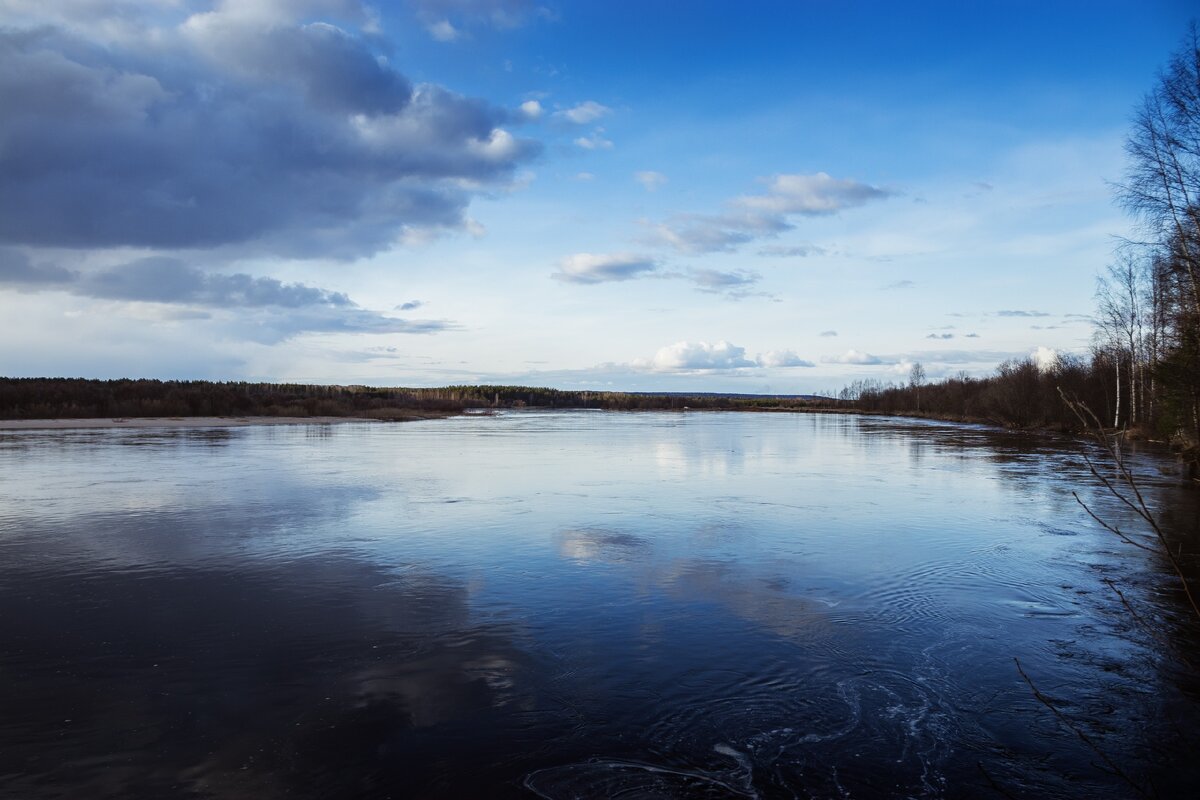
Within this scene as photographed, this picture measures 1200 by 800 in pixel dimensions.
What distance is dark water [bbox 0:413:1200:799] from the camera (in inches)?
176

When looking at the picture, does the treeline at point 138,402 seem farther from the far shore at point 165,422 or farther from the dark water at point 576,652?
the dark water at point 576,652

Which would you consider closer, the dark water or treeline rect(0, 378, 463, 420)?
the dark water

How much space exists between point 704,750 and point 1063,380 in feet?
158

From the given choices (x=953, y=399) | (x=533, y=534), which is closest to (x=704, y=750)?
(x=533, y=534)

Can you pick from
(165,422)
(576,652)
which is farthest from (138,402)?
(576,652)

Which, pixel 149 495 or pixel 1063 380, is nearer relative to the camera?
pixel 149 495

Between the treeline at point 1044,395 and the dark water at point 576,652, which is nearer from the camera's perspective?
the dark water at point 576,652

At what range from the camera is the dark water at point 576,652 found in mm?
4480

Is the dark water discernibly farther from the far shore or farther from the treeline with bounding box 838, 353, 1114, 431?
the far shore

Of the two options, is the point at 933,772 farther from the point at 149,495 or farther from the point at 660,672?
the point at 149,495

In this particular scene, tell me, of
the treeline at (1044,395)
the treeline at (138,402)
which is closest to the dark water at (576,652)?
the treeline at (1044,395)

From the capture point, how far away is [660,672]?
235 inches

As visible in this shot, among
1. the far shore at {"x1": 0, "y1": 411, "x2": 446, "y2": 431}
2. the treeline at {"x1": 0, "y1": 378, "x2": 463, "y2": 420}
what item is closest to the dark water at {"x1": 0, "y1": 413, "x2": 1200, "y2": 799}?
the far shore at {"x1": 0, "y1": 411, "x2": 446, "y2": 431}

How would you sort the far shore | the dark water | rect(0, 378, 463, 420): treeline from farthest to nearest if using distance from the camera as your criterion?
rect(0, 378, 463, 420): treeline, the far shore, the dark water
